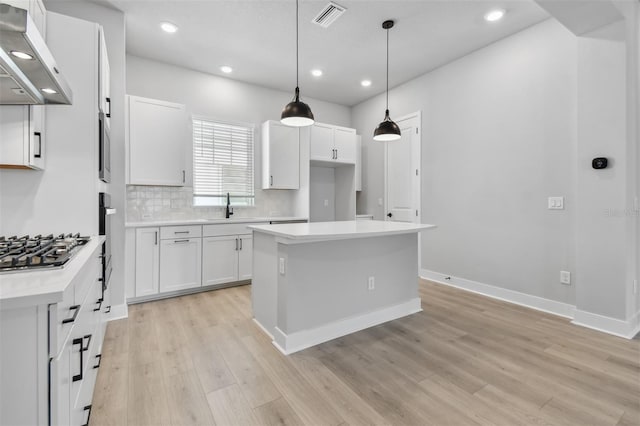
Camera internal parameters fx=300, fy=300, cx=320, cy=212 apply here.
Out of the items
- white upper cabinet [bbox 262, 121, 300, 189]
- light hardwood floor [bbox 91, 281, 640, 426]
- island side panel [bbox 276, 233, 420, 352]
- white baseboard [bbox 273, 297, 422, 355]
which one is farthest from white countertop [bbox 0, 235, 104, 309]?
white upper cabinet [bbox 262, 121, 300, 189]

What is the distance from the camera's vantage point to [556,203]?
3121mm

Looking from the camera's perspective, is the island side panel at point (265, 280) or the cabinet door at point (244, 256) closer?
the island side panel at point (265, 280)

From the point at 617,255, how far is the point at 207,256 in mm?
4230

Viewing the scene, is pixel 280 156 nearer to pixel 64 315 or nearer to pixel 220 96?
pixel 220 96

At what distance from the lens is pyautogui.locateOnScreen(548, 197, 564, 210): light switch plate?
121 inches

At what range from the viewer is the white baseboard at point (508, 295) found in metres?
3.09

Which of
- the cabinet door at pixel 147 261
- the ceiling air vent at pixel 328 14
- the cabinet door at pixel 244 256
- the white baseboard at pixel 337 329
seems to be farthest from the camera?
the cabinet door at pixel 244 256

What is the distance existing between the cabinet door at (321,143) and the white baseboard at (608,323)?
12.2 ft

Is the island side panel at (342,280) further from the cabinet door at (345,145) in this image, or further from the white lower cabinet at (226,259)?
the cabinet door at (345,145)

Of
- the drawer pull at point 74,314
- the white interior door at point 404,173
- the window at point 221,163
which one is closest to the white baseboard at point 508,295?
the white interior door at point 404,173

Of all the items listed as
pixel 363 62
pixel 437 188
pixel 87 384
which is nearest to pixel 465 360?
pixel 87 384

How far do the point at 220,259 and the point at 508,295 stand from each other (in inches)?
140

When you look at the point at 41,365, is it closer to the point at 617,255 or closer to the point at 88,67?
the point at 88,67

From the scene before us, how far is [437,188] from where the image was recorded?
4.30 meters
